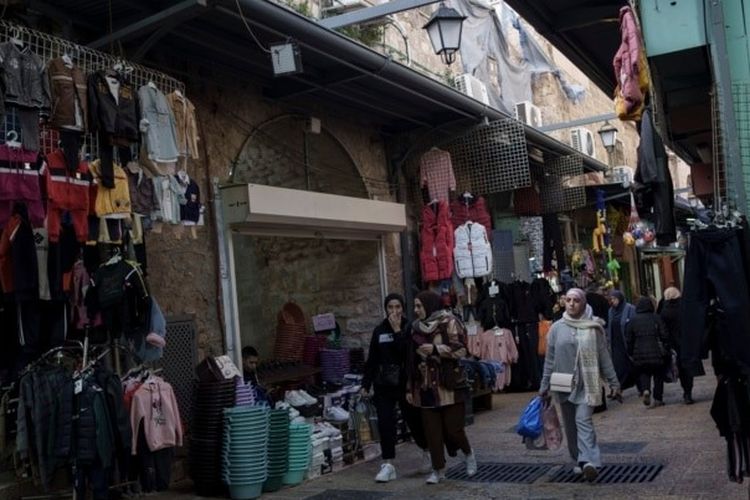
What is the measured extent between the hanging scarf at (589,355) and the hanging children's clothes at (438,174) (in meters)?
4.79

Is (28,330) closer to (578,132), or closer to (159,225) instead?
(159,225)

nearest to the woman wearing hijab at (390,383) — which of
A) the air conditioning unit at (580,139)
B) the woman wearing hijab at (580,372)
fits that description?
the woman wearing hijab at (580,372)

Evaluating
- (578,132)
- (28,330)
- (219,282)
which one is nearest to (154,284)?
(219,282)

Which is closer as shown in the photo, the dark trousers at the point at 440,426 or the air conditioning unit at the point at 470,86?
the dark trousers at the point at 440,426

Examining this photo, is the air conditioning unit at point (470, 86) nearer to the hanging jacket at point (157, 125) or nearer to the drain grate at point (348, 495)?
the hanging jacket at point (157, 125)

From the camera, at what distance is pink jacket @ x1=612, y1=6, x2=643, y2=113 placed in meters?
5.11

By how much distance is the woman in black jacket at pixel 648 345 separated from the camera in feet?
32.7

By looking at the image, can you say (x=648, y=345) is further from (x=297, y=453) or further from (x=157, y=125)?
(x=157, y=125)

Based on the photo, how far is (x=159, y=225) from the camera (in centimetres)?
641

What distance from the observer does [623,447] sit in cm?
781

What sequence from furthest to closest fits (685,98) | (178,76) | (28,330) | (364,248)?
(364,248)
(178,76)
(685,98)
(28,330)

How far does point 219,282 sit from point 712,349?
16.2 ft

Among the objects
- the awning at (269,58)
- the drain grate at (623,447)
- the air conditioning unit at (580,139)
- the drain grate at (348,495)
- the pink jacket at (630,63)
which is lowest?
the drain grate at (623,447)

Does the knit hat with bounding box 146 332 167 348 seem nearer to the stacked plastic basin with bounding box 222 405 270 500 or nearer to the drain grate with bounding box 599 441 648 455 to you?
the stacked plastic basin with bounding box 222 405 270 500
